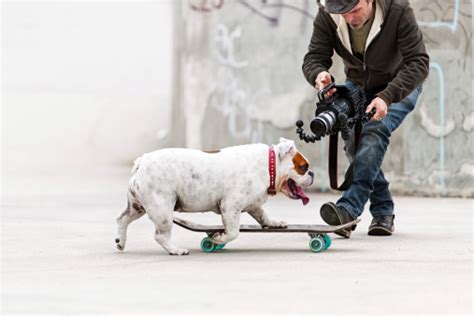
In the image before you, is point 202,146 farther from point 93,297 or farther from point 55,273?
point 93,297

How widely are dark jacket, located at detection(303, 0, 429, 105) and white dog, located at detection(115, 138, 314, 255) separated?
0.75 metres

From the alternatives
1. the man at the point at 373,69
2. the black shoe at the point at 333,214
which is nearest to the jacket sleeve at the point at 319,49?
the man at the point at 373,69

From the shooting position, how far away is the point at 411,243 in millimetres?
6387

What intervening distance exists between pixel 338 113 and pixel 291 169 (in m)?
0.43

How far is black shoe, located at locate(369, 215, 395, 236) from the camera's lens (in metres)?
6.78

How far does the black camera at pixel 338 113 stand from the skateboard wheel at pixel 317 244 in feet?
1.79

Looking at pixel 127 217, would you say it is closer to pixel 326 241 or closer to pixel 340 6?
pixel 326 241

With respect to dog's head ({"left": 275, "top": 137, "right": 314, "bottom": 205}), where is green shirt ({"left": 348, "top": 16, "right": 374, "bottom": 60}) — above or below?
above

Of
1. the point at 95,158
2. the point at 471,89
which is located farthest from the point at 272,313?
the point at 95,158

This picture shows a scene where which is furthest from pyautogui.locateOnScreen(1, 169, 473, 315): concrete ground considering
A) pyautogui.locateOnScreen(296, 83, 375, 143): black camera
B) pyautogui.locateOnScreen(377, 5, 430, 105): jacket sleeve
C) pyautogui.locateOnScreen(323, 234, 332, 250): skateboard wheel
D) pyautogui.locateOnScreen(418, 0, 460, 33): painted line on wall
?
pyautogui.locateOnScreen(418, 0, 460, 33): painted line on wall

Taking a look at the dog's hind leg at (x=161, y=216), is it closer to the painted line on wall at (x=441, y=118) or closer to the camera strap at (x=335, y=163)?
the camera strap at (x=335, y=163)

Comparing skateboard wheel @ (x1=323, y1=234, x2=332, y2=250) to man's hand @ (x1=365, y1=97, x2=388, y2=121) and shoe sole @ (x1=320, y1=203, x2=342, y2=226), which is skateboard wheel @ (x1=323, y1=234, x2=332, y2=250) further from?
man's hand @ (x1=365, y1=97, x2=388, y2=121)

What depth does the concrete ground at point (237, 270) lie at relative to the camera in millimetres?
4383

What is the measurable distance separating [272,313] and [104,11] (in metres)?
17.7
